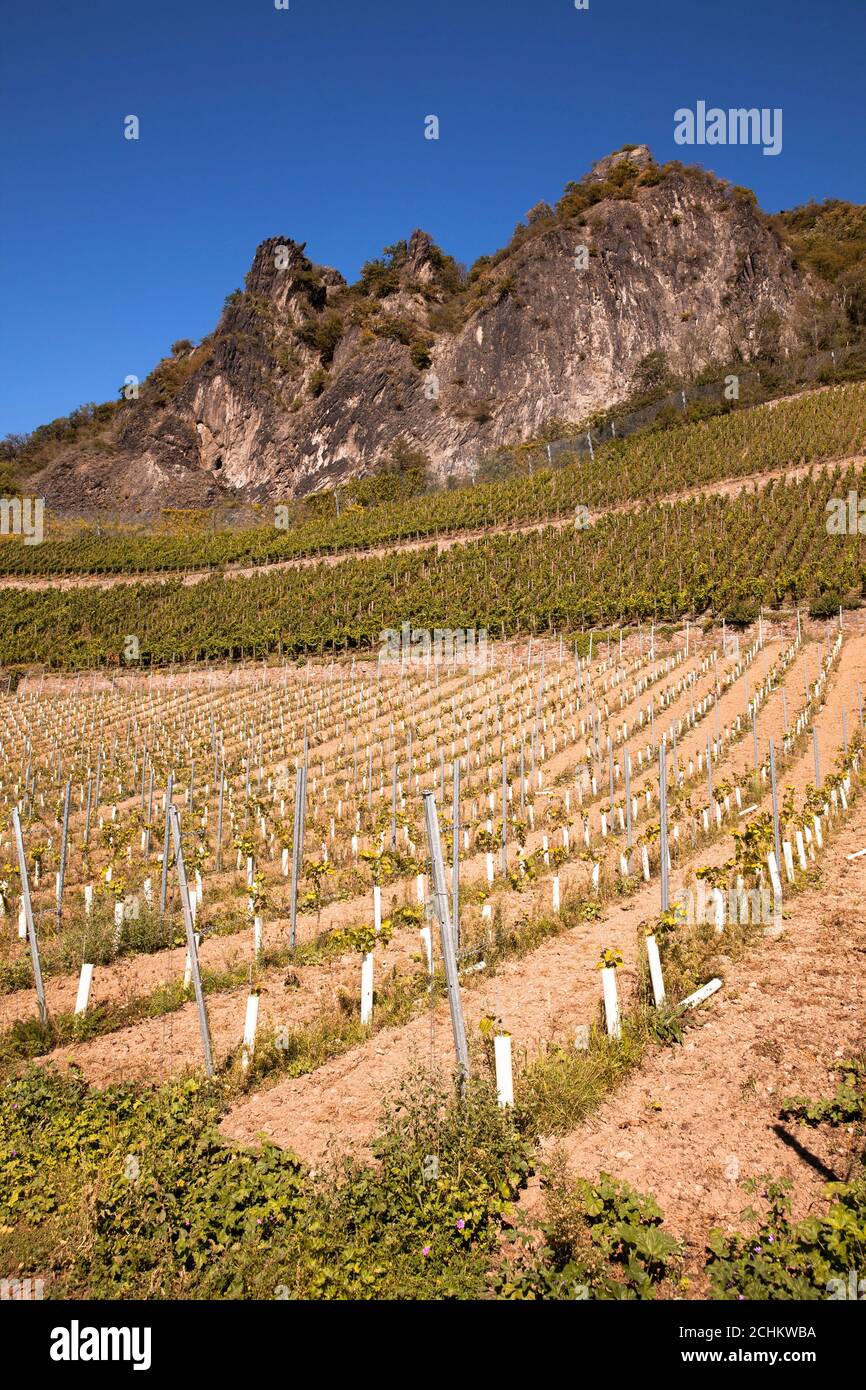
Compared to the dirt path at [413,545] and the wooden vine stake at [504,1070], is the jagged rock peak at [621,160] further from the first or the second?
the wooden vine stake at [504,1070]

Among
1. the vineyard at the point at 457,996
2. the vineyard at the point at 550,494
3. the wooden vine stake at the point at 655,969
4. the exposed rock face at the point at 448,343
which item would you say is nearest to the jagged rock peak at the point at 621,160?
the exposed rock face at the point at 448,343

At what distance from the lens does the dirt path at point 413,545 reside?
4234 cm

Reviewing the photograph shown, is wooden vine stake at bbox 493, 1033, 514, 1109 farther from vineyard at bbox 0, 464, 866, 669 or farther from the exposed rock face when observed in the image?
the exposed rock face

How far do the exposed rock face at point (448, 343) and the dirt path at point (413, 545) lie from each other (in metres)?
26.6

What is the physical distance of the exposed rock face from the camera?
73.4 m

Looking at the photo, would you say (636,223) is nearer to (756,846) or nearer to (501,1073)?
(756,846)

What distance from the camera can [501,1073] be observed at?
5.39 metres

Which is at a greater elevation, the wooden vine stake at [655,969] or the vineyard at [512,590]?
the vineyard at [512,590]

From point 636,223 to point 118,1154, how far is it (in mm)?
92048

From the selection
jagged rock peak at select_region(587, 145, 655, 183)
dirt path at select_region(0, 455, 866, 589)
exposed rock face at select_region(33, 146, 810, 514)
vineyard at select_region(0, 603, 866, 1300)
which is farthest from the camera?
jagged rock peak at select_region(587, 145, 655, 183)

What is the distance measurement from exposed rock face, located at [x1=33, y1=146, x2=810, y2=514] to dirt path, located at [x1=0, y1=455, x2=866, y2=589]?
26615mm

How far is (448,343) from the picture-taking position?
84.3 metres

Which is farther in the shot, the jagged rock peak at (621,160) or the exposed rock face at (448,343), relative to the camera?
the jagged rock peak at (621,160)

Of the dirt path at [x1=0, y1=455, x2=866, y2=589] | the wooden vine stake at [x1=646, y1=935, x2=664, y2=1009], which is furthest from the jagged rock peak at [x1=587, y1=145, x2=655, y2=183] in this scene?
the wooden vine stake at [x1=646, y1=935, x2=664, y2=1009]
